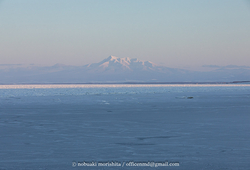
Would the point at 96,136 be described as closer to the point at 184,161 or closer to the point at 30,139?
the point at 30,139

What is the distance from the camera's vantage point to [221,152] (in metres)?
8.31

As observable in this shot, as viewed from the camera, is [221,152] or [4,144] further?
[4,144]

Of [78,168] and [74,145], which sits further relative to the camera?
[74,145]

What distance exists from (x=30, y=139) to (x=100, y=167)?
3812 millimetres

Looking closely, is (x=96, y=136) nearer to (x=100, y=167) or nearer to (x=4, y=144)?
(x=4, y=144)

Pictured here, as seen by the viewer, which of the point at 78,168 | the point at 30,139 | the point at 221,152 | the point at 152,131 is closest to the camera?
the point at 78,168

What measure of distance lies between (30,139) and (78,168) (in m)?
3.62

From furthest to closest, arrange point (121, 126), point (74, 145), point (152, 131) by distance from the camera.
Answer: point (121, 126) → point (152, 131) → point (74, 145)

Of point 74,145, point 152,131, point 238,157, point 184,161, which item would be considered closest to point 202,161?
point 184,161

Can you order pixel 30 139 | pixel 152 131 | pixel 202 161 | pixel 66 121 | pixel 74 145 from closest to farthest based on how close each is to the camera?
pixel 202 161
pixel 74 145
pixel 30 139
pixel 152 131
pixel 66 121

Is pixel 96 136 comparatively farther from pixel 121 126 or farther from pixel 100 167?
pixel 100 167

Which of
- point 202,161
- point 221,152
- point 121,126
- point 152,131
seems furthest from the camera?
point 121,126

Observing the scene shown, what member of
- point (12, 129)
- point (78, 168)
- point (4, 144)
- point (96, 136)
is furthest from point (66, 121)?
point (78, 168)

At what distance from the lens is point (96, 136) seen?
10.7 m
